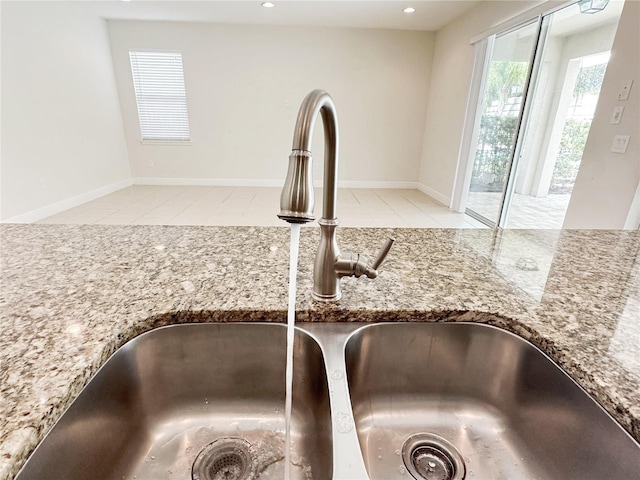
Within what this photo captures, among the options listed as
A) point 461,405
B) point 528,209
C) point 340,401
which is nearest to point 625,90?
point 528,209

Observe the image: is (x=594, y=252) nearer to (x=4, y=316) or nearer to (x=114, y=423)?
(x=114, y=423)


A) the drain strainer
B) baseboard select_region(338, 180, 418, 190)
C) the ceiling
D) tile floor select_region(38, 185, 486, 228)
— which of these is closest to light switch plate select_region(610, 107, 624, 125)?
tile floor select_region(38, 185, 486, 228)

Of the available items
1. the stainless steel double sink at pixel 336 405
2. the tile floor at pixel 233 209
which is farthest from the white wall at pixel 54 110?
the stainless steel double sink at pixel 336 405

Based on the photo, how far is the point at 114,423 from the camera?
566mm

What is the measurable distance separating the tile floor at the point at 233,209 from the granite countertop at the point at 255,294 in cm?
262

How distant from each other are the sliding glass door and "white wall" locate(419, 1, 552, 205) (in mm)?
267

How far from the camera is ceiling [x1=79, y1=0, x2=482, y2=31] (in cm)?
418

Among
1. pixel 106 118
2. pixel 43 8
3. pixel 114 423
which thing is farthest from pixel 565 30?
pixel 106 118

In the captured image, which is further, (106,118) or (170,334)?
(106,118)

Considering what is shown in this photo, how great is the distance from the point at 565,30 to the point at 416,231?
3989 millimetres

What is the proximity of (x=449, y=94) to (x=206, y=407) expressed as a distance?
5.34 m

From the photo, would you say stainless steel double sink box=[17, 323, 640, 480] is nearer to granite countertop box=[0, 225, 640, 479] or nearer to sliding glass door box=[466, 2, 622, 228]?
granite countertop box=[0, 225, 640, 479]

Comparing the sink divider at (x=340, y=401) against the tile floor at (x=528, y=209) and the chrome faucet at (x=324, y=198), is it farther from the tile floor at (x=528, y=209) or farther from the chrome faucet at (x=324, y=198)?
the tile floor at (x=528, y=209)

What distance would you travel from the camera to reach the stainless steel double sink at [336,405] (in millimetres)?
547
